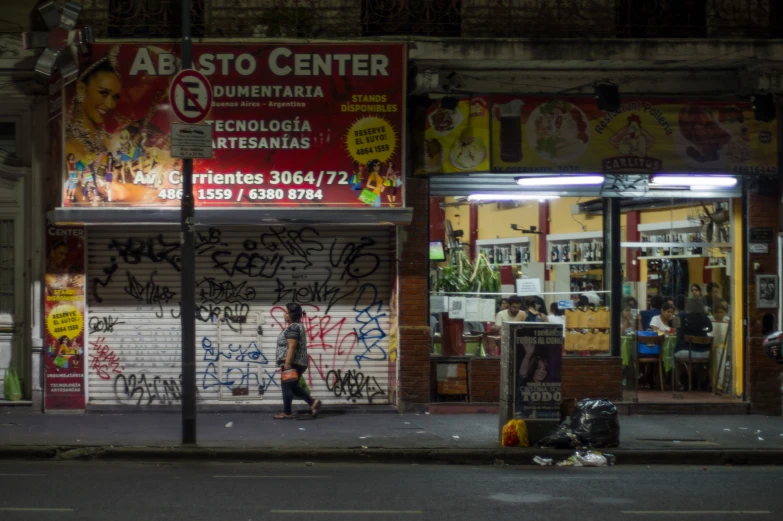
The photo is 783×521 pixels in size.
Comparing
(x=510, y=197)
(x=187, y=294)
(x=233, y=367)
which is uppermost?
(x=510, y=197)

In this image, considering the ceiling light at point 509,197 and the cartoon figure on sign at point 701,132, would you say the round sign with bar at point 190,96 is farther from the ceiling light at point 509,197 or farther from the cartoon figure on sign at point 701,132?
the cartoon figure on sign at point 701,132

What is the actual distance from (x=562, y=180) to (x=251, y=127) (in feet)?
15.6

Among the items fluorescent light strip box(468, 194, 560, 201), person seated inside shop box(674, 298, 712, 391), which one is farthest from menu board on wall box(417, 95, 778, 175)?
person seated inside shop box(674, 298, 712, 391)

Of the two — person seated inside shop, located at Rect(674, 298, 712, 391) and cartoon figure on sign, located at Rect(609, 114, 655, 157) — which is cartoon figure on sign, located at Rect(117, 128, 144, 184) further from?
person seated inside shop, located at Rect(674, 298, 712, 391)

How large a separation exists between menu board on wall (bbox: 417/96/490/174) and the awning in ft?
3.11

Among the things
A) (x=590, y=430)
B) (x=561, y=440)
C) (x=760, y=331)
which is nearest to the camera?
(x=561, y=440)

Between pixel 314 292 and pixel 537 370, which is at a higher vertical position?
pixel 314 292

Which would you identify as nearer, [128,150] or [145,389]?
[128,150]

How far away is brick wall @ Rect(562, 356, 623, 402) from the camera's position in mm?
14820

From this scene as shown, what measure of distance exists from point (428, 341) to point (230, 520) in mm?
7048

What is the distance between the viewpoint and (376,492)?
363 inches

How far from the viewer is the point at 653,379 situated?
15516mm

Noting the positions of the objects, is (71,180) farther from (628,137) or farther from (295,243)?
(628,137)

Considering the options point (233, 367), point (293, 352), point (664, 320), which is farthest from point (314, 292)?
point (664, 320)
